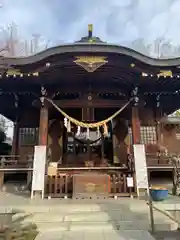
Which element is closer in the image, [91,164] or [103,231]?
[103,231]

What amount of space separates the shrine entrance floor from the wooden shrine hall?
1.30 m

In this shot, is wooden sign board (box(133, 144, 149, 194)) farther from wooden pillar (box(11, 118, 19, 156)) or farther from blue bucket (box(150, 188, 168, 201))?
wooden pillar (box(11, 118, 19, 156))

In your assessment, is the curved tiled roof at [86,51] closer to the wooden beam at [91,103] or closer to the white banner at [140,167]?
the wooden beam at [91,103]

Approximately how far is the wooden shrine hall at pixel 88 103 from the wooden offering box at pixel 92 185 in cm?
11

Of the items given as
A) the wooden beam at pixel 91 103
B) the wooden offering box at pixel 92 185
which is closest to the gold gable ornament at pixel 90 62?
the wooden beam at pixel 91 103

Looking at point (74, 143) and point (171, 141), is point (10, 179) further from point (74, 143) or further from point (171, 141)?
point (171, 141)

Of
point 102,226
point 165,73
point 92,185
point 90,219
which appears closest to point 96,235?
point 102,226

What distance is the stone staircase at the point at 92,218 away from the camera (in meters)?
4.60

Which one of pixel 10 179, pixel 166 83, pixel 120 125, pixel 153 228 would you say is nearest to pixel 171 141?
pixel 120 125

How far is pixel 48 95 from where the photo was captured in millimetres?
7969

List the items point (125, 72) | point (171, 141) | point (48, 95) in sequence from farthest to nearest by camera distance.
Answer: point (171, 141)
point (48, 95)
point (125, 72)

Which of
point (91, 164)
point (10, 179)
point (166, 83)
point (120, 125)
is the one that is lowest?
point (10, 179)

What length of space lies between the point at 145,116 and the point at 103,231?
25.3 ft

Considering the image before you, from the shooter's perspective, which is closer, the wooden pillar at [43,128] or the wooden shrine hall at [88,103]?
the wooden shrine hall at [88,103]
